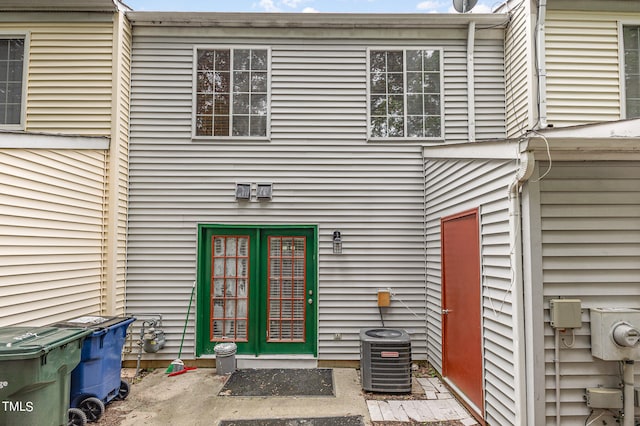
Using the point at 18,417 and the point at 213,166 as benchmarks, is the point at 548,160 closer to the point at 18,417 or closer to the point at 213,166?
the point at 213,166

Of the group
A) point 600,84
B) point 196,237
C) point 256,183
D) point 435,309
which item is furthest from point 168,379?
point 600,84

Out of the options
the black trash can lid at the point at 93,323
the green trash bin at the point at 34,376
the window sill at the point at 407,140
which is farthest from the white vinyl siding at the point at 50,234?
the window sill at the point at 407,140

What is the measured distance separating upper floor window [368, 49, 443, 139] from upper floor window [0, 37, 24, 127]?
4.85 metres

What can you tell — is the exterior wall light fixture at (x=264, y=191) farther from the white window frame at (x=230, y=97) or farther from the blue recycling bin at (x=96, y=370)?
the blue recycling bin at (x=96, y=370)

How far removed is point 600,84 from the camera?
197 inches

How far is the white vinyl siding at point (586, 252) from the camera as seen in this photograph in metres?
2.91

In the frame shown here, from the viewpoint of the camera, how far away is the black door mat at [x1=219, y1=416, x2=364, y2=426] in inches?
143

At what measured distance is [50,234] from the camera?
4023 mm

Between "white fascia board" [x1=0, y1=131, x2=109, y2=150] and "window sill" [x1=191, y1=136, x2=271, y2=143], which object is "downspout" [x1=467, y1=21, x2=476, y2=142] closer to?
"window sill" [x1=191, y1=136, x2=271, y2=143]

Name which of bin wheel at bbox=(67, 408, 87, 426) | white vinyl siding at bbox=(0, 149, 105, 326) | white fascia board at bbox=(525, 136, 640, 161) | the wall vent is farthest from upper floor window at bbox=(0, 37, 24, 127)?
white fascia board at bbox=(525, 136, 640, 161)

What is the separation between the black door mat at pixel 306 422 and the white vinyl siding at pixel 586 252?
1.72 metres

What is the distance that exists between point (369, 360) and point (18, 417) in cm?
321

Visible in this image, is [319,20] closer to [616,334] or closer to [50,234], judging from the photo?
[50,234]

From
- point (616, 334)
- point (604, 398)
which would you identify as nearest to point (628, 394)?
point (604, 398)
